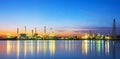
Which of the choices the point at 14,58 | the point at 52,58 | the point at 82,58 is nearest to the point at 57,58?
the point at 52,58

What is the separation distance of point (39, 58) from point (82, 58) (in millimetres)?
5701

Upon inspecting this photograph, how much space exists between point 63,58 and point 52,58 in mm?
1443

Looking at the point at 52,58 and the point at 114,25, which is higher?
the point at 114,25

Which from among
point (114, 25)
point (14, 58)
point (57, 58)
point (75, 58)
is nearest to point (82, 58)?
point (75, 58)

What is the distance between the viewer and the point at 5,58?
32656 mm

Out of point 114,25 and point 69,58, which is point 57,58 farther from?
point 114,25

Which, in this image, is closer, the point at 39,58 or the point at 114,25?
the point at 39,58

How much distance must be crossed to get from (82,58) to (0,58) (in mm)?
10670

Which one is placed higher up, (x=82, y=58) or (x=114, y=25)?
(x=114, y=25)

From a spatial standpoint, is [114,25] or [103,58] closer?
[103,58]

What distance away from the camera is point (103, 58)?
33344 millimetres

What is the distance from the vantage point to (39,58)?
33281 millimetres

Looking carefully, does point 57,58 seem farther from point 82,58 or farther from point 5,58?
point 5,58

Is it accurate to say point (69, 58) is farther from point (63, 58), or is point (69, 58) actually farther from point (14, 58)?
point (14, 58)
